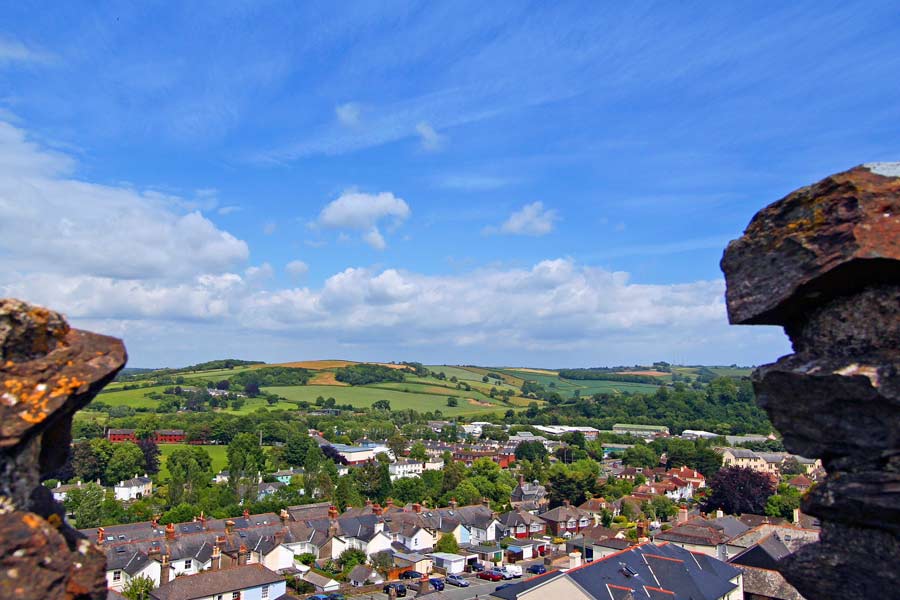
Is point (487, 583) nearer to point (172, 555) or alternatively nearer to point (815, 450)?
point (172, 555)

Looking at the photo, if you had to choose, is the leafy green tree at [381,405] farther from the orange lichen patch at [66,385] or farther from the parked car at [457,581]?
the orange lichen patch at [66,385]

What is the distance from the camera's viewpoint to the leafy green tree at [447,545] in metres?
64.0

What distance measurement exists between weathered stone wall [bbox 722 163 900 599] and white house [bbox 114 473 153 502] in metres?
98.1

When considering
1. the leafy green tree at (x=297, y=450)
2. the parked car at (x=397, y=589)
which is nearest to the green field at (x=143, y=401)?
the leafy green tree at (x=297, y=450)

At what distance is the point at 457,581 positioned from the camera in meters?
54.5

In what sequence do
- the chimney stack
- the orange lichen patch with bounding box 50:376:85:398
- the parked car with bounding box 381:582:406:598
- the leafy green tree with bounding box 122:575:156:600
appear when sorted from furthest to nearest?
the parked car with bounding box 381:582:406:598 → the chimney stack → the leafy green tree with bounding box 122:575:156:600 → the orange lichen patch with bounding box 50:376:85:398

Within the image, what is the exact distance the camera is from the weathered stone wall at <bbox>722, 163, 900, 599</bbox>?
21.0ft

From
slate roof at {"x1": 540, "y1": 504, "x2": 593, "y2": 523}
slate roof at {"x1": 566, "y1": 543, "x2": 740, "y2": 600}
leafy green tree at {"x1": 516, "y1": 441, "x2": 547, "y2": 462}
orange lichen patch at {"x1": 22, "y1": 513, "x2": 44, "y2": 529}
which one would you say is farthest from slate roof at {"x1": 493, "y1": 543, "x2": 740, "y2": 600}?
leafy green tree at {"x1": 516, "y1": 441, "x2": 547, "y2": 462}

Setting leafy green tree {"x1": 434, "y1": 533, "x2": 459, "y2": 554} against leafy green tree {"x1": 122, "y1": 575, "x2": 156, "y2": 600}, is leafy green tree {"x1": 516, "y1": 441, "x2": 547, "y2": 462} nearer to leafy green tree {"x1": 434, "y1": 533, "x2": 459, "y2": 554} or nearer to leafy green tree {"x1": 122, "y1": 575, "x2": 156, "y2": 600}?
leafy green tree {"x1": 434, "y1": 533, "x2": 459, "y2": 554}

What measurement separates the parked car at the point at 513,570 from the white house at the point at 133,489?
56.0 m

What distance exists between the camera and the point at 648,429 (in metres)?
191

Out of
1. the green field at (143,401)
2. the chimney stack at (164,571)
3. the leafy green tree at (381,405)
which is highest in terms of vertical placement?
the green field at (143,401)

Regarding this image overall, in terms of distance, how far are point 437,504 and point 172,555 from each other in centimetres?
4060

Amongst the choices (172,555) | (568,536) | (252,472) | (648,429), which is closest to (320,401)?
(648,429)
